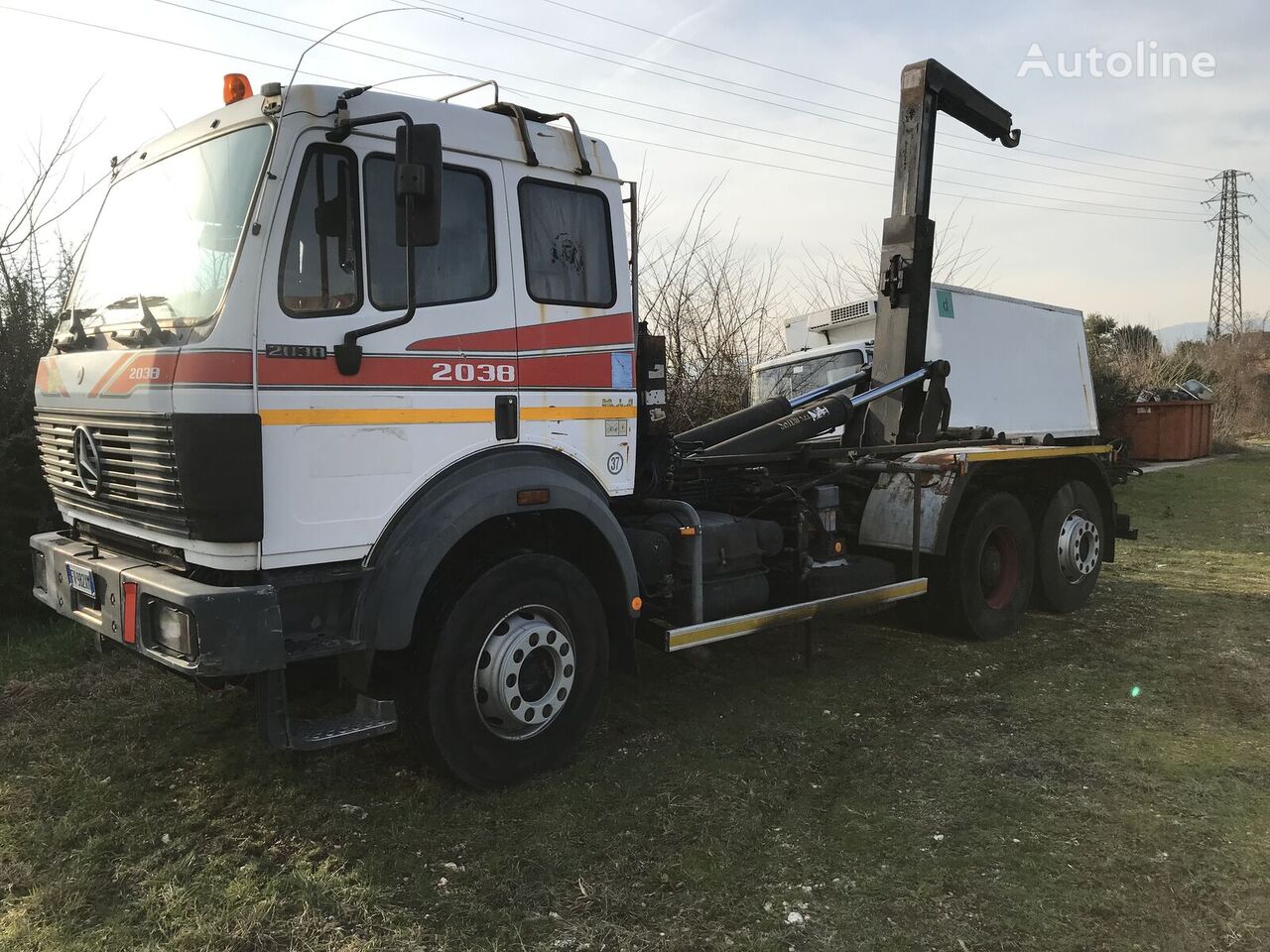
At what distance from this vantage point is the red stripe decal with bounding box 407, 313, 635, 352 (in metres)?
3.68

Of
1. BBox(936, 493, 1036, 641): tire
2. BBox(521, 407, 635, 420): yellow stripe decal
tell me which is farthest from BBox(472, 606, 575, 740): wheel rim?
BBox(936, 493, 1036, 641): tire

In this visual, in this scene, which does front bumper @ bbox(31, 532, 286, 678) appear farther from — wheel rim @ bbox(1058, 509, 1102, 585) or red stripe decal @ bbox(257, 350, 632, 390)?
wheel rim @ bbox(1058, 509, 1102, 585)

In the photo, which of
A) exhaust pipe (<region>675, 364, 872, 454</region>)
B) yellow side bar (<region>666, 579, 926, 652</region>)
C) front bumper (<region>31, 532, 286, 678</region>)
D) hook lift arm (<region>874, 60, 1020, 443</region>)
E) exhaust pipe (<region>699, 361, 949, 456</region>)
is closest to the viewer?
front bumper (<region>31, 532, 286, 678</region>)

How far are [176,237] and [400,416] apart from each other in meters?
1.19

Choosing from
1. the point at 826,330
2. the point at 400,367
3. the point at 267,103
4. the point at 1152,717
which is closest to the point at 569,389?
the point at 400,367

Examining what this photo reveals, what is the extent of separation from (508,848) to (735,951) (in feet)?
3.33

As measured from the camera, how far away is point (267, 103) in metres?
3.37

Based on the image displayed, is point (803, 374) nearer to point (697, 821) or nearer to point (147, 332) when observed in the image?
point (697, 821)

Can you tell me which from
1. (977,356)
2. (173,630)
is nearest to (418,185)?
(173,630)

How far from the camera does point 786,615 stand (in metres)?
4.95

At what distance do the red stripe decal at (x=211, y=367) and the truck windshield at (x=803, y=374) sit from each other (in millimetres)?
6656

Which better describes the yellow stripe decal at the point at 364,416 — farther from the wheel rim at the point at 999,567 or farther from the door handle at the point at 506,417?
the wheel rim at the point at 999,567

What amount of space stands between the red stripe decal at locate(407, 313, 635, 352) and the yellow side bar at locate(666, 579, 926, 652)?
1491mm

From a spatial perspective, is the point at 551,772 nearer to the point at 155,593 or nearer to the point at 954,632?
the point at 155,593
